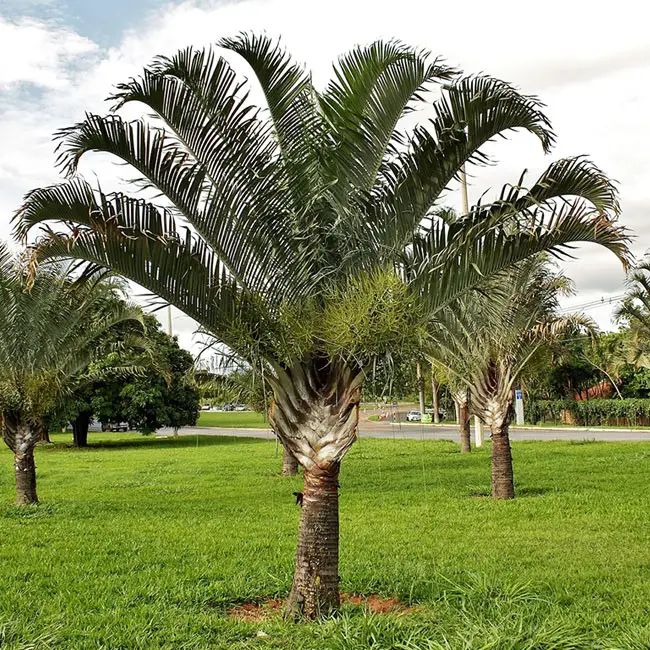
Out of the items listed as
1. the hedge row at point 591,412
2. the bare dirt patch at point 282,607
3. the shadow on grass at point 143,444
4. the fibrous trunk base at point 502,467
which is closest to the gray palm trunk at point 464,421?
the fibrous trunk base at point 502,467

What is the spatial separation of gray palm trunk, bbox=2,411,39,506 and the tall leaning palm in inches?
291

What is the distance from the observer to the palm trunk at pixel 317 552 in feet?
18.8

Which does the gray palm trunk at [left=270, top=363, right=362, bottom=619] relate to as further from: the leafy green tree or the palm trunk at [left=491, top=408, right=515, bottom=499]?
the leafy green tree

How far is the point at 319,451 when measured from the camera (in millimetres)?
5844

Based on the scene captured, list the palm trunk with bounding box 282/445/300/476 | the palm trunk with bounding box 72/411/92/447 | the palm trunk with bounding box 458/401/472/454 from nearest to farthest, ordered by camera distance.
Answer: the palm trunk with bounding box 282/445/300/476, the palm trunk with bounding box 458/401/472/454, the palm trunk with bounding box 72/411/92/447

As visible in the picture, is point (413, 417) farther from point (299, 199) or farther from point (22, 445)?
point (299, 199)

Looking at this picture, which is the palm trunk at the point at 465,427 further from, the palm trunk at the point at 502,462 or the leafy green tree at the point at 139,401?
the leafy green tree at the point at 139,401

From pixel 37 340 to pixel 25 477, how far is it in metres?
2.63

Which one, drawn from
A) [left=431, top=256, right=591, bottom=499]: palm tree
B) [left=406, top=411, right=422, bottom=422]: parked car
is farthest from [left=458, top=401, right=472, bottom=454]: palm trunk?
[left=406, top=411, right=422, bottom=422]: parked car

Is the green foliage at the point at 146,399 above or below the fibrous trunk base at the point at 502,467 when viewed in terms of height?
above

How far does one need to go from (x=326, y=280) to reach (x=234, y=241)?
Answer: 0.85m

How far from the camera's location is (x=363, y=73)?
580cm

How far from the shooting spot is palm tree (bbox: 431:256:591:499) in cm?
1120

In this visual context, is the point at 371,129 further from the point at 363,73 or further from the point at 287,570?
the point at 287,570
